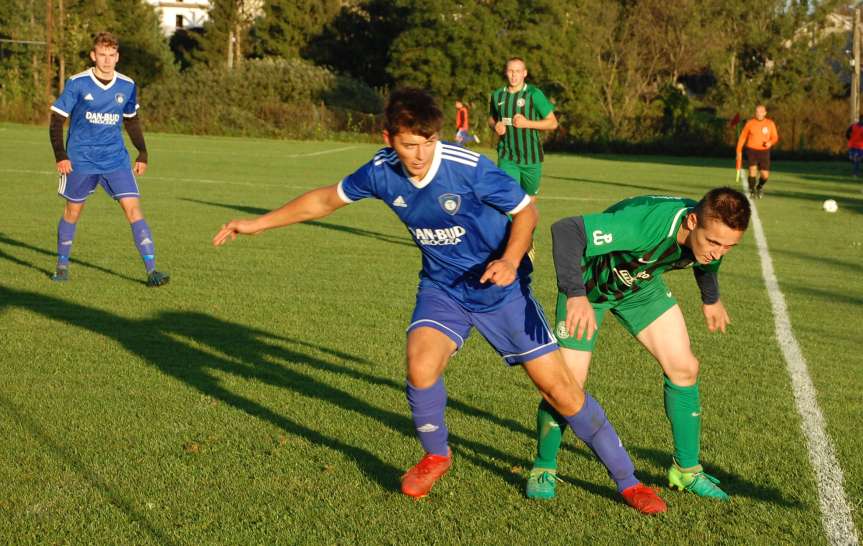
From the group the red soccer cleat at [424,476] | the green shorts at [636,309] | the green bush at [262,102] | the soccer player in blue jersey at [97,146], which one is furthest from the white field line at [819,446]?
the green bush at [262,102]

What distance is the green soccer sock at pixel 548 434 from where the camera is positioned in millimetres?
4891

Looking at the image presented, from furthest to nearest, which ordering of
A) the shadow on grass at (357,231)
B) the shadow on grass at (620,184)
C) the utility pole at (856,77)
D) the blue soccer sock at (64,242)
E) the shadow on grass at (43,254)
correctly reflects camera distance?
1. the utility pole at (856,77)
2. the shadow on grass at (620,184)
3. the shadow on grass at (357,231)
4. the shadow on grass at (43,254)
5. the blue soccer sock at (64,242)

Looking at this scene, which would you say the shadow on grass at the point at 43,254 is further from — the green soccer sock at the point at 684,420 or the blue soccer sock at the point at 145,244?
the green soccer sock at the point at 684,420

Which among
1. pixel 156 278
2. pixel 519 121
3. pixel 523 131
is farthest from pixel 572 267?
pixel 523 131

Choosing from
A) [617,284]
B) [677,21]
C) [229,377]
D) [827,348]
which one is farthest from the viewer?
[677,21]

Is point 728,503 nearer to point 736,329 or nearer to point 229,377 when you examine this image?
point 229,377

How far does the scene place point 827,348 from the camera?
8211 millimetres

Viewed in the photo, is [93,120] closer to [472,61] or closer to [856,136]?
[856,136]

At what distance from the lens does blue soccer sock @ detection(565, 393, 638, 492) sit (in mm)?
4656

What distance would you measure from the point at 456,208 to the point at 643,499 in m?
1.50

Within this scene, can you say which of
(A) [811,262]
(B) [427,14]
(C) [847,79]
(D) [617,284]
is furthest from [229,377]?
(C) [847,79]

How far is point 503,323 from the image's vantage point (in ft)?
15.3

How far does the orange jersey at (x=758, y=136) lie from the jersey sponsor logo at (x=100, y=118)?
52.0ft

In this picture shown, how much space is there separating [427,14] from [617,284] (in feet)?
184
